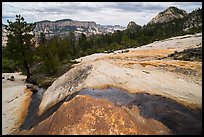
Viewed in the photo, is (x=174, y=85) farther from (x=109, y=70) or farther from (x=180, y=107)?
(x=109, y=70)

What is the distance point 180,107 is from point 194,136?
8.65 ft

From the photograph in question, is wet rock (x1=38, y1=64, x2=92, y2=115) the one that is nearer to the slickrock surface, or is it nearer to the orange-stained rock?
the slickrock surface

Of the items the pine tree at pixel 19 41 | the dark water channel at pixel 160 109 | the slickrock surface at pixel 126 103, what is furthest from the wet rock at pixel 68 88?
the pine tree at pixel 19 41

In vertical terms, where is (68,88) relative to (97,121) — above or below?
above

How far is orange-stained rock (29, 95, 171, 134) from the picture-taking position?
11.4 m

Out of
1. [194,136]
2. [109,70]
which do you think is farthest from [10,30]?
[194,136]

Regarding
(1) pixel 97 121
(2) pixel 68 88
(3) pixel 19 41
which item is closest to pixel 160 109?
(1) pixel 97 121

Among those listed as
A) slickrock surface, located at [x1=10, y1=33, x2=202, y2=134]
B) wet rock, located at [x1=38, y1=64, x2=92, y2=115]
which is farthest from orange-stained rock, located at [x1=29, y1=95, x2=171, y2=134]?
wet rock, located at [x1=38, y1=64, x2=92, y2=115]

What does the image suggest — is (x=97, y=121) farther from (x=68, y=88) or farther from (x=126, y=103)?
(x=68, y=88)

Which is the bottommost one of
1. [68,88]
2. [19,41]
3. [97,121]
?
[97,121]

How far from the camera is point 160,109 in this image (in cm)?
1388

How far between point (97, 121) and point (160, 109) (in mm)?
3882

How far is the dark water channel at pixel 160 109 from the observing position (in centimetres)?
1241

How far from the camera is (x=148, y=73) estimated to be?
63.6 feet
